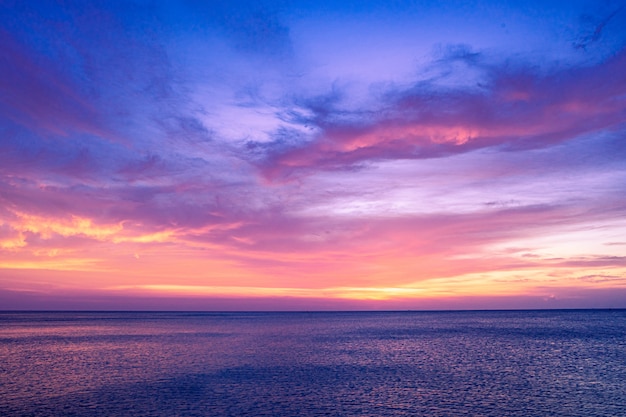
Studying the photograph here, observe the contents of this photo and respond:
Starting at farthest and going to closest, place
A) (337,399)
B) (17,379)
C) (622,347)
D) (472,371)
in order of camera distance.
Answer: (622,347)
(472,371)
(17,379)
(337,399)

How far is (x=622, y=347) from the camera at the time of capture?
3610 inches

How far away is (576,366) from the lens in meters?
63.5

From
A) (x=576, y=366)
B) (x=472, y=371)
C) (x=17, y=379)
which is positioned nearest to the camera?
(x=17, y=379)

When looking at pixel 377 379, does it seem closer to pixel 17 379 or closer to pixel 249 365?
pixel 249 365

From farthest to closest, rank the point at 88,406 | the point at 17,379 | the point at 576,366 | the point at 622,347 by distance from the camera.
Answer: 1. the point at 622,347
2. the point at 576,366
3. the point at 17,379
4. the point at 88,406

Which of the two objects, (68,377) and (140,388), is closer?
(140,388)

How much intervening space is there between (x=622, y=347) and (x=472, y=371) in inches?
2069

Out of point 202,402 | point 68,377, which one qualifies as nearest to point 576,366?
point 202,402

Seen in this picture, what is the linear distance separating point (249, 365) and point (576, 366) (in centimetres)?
4523

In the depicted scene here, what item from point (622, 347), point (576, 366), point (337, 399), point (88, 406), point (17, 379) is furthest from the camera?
point (622, 347)

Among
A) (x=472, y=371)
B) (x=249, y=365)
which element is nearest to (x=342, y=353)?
(x=249, y=365)

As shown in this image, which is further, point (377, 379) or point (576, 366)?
point (576, 366)

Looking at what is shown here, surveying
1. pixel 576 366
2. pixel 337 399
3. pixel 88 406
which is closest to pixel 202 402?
pixel 88 406

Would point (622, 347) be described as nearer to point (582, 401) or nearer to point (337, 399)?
point (582, 401)
